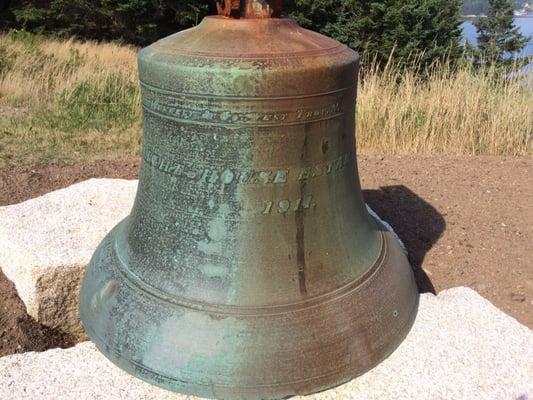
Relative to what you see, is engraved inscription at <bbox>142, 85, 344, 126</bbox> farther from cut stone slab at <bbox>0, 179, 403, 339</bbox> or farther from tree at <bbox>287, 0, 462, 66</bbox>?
tree at <bbox>287, 0, 462, 66</bbox>

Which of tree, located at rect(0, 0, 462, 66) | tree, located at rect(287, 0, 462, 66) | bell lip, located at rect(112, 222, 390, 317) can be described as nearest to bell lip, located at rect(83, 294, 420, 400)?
bell lip, located at rect(112, 222, 390, 317)

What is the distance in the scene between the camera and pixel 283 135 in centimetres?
167

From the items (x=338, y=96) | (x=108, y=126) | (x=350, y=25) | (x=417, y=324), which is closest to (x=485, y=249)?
(x=417, y=324)

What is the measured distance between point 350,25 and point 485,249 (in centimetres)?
1536

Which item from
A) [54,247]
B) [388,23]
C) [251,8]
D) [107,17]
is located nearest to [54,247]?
[54,247]

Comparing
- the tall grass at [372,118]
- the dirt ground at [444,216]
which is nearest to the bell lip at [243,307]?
the dirt ground at [444,216]

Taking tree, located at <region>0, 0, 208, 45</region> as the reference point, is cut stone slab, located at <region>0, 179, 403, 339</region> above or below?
above

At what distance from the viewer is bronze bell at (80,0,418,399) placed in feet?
5.39

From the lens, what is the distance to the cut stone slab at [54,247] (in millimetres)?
2412

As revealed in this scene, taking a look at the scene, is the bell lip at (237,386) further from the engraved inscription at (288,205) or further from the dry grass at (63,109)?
the dry grass at (63,109)

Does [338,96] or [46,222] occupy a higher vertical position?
[338,96]

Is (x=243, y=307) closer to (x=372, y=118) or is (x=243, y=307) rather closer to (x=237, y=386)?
(x=237, y=386)

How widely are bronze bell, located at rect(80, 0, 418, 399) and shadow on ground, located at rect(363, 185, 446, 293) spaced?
117 cm

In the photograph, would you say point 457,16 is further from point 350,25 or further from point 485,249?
point 485,249
